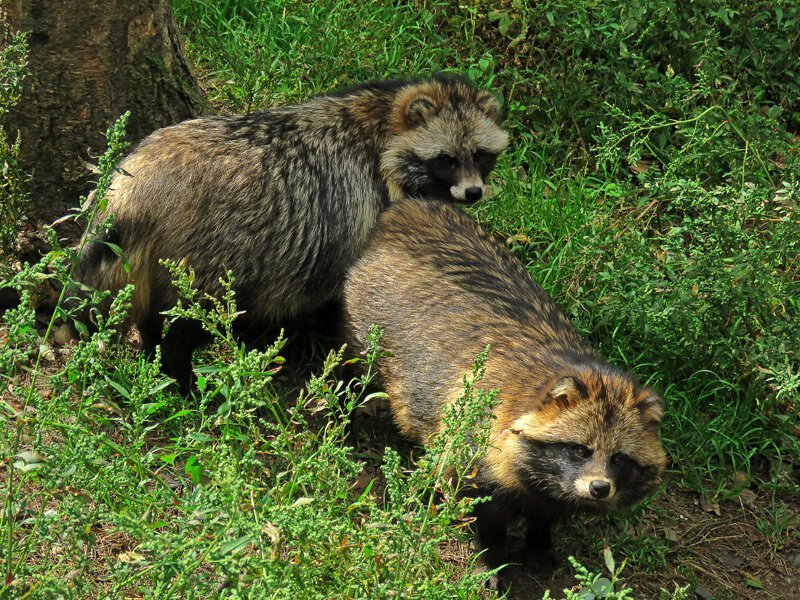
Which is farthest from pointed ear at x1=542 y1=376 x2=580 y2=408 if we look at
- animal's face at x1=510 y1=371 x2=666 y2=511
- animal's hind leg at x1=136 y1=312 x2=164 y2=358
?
animal's hind leg at x1=136 y1=312 x2=164 y2=358

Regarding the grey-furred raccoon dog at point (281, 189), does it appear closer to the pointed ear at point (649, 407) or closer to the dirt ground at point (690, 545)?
the dirt ground at point (690, 545)

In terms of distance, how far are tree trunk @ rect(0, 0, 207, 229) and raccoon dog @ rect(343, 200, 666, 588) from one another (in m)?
1.30

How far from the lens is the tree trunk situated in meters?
4.87

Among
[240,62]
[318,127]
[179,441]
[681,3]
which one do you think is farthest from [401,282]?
[681,3]

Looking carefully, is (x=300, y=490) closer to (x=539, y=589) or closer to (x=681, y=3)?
(x=539, y=589)

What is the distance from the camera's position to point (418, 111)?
5.36 m

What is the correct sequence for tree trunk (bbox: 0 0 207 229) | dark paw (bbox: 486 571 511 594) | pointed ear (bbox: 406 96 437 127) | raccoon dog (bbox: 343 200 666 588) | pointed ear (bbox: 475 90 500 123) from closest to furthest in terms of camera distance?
raccoon dog (bbox: 343 200 666 588)
dark paw (bbox: 486 571 511 594)
tree trunk (bbox: 0 0 207 229)
pointed ear (bbox: 406 96 437 127)
pointed ear (bbox: 475 90 500 123)

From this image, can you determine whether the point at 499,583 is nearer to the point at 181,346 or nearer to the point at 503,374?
the point at 503,374

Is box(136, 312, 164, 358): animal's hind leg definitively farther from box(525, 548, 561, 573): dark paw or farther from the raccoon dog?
box(525, 548, 561, 573): dark paw

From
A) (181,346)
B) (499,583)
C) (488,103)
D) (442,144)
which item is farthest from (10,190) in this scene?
(499,583)

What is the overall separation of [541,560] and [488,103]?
2340 millimetres

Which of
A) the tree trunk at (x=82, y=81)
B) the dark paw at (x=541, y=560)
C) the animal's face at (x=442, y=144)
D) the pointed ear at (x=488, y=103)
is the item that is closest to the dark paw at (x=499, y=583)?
the dark paw at (x=541, y=560)

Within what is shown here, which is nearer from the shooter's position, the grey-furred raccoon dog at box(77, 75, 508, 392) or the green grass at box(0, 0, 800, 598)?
the green grass at box(0, 0, 800, 598)

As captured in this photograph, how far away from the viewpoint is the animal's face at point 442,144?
537 centimetres
